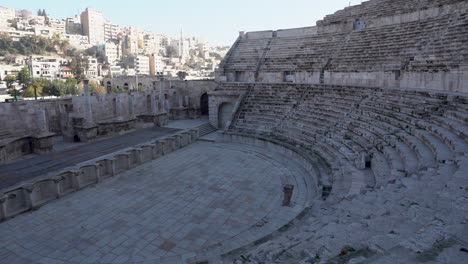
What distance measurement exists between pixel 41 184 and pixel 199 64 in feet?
426

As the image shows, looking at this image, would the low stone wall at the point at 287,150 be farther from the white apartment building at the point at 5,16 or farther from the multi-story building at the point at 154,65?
the white apartment building at the point at 5,16

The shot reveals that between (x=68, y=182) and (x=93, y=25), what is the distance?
147 metres

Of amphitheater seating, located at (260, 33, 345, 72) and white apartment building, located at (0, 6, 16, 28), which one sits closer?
amphitheater seating, located at (260, 33, 345, 72)

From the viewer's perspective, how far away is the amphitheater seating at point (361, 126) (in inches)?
392

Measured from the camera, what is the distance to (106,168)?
14609 mm

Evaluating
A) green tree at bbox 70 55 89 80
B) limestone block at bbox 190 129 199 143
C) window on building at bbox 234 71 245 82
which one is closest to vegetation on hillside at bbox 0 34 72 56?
green tree at bbox 70 55 89 80

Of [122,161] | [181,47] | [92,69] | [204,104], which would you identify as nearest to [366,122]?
[122,161]

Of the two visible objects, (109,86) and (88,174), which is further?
(109,86)

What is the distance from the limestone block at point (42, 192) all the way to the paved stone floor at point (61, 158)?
2.01m

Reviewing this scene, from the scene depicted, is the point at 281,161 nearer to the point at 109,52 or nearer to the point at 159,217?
the point at 159,217

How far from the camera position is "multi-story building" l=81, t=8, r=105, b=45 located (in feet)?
445

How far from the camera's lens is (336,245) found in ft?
17.0

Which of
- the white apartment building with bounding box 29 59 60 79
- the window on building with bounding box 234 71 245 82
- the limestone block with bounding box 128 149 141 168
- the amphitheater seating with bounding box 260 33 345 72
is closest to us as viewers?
the limestone block with bounding box 128 149 141 168

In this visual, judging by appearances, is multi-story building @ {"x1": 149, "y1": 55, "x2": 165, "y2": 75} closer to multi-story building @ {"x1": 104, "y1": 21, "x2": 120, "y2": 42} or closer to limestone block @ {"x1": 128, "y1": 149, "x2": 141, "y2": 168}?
multi-story building @ {"x1": 104, "y1": 21, "x2": 120, "y2": 42}
